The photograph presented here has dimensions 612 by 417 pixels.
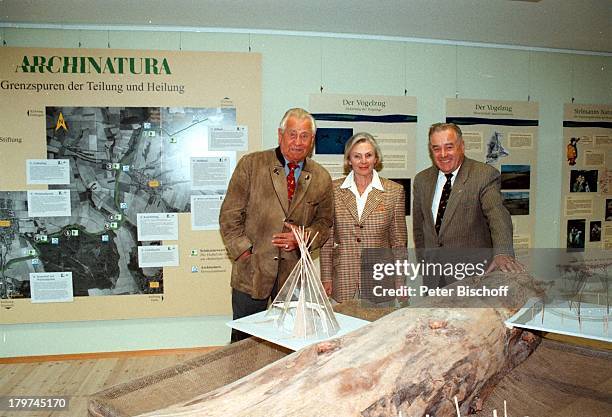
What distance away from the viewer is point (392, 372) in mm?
1195

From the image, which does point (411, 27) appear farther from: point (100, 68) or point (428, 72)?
point (100, 68)

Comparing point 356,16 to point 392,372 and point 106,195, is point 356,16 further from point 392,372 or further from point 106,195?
point 392,372

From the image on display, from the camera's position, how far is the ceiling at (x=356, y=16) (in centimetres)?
310

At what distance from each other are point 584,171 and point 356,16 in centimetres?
234

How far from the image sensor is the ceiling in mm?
3104

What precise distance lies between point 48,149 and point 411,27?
2805 mm

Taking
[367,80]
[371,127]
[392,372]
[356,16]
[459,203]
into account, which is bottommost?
[392,372]

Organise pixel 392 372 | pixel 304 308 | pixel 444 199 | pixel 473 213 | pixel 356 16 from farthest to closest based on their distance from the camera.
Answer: pixel 356 16, pixel 444 199, pixel 473 213, pixel 304 308, pixel 392 372

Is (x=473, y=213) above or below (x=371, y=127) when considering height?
below

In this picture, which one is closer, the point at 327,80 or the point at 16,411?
the point at 16,411

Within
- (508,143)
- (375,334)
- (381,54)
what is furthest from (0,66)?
(508,143)

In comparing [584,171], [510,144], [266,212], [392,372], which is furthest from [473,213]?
[584,171]

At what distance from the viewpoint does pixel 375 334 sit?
136 cm

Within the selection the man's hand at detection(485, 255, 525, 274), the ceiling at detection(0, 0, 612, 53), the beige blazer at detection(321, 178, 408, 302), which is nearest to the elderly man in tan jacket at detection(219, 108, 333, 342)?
the beige blazer at detection(321, 178, 408, 302)
